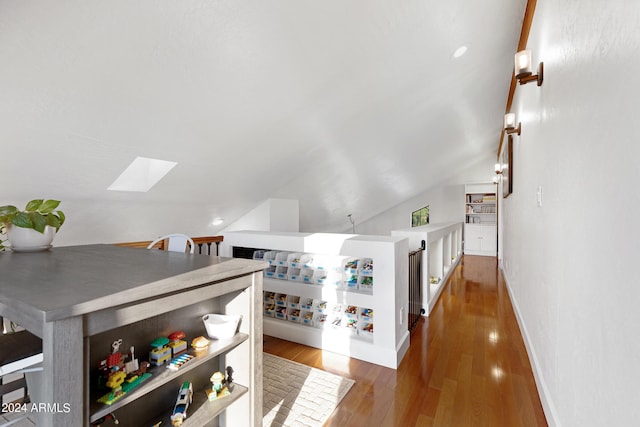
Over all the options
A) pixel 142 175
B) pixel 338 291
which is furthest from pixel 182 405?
pixel 142 175

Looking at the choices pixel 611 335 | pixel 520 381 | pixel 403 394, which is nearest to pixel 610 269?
pixel 611 335

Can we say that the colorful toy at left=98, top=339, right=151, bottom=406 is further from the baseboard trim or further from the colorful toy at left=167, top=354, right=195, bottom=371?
the baseboard trim

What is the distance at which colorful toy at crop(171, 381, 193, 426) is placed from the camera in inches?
41.9

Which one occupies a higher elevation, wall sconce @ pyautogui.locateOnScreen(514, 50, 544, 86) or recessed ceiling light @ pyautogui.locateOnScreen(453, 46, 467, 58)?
recessed ceiling light @ pyautogui.locateOnScreen(453, 46, 467, 58)

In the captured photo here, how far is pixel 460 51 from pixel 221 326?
3071 mm

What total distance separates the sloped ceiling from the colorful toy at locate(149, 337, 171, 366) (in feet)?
5.20

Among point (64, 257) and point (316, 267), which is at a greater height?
point (64, 257)

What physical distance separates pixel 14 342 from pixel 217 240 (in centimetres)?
270

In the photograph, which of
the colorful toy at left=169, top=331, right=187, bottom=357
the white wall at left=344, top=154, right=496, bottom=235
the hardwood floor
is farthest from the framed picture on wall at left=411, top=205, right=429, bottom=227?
the colorful toy at left=169, top=331, right=187, bottom=357

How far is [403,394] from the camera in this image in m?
1.82

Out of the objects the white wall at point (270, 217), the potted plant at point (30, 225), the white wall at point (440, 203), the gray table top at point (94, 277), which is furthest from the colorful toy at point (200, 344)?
the white wall at point (440, 203)

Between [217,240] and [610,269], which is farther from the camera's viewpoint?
[217,240]

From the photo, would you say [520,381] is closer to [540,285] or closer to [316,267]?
[540,285]

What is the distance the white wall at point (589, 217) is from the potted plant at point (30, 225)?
2.42m
